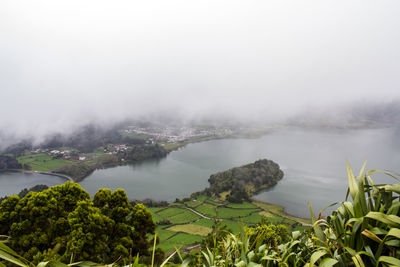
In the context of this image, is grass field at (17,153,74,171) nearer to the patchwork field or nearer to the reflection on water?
the reflection on water

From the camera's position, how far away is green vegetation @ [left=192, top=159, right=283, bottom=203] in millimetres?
35531

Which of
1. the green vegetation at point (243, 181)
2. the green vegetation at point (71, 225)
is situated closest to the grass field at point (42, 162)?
the green vegetation at point (243, 181)

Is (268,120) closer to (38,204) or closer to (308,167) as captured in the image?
(308,167)

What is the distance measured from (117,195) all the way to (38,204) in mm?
2155

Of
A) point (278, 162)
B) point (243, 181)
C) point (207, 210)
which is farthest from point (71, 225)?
point (278, 162)

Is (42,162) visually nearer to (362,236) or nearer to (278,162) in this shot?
(278,162)

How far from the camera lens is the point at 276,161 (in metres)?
55.8

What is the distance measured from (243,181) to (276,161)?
19.0m

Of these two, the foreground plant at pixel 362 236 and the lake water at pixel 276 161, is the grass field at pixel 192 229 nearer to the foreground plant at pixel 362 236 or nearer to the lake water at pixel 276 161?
the lake water at pixel 276 161

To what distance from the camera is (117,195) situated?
A: 740 centimetres

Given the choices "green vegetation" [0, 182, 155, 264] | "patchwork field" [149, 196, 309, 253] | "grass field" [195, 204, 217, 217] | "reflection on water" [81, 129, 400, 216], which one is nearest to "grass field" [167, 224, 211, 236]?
"patchwork field" [149, 196, 309, 253]

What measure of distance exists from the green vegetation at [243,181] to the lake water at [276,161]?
1898mm

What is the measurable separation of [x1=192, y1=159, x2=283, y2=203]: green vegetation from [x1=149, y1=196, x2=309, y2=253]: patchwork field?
1.83 meters

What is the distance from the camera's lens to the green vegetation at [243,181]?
35.5 metres
